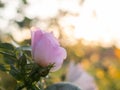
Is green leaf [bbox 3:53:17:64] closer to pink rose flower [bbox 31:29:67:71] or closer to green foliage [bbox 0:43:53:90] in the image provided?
green foliage [bbox 0:43:53:90]

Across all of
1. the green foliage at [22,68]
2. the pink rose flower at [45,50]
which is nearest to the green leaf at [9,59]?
the green foliage at [22,68]

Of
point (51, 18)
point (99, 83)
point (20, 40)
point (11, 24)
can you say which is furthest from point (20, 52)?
point (99, 83)

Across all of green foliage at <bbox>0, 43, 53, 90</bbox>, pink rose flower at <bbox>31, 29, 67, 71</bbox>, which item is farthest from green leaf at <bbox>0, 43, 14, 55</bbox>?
pink rose flower at <bbox>31, 29, 67, 71</bbox>

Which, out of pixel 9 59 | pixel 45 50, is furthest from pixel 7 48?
pixel 45 50

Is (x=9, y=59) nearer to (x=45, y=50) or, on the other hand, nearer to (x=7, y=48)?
(x=7, y=48)

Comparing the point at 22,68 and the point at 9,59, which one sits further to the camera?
the point at 9,59

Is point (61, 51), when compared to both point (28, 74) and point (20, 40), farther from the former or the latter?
point (20, 40)

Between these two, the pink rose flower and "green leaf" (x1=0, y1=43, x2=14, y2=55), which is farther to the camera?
"green leaf" (x1=0, y1=43, x2=14, y2=55)

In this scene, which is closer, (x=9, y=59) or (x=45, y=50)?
(x=45, y=50)
